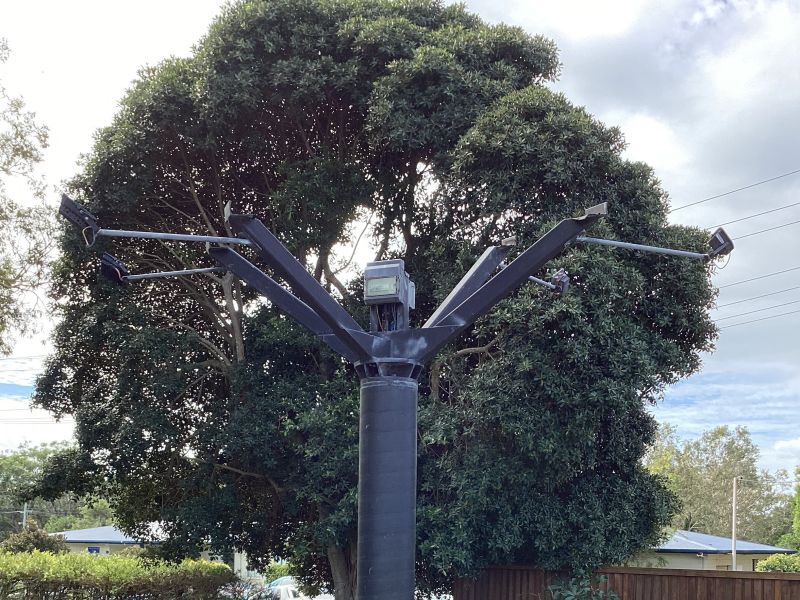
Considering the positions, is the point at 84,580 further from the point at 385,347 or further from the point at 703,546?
the point at 703,546

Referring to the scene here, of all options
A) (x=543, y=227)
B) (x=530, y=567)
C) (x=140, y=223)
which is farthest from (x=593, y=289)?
(x=140, y=223)

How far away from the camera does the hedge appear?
1390cm

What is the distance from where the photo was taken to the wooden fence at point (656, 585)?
958 centimetres

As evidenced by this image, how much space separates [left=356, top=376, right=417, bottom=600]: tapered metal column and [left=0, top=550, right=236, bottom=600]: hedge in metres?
10.6

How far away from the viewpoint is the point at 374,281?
459 cm

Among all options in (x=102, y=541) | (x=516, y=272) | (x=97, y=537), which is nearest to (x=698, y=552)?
(x=516, y=272)

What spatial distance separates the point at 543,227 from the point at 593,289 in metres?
1.04

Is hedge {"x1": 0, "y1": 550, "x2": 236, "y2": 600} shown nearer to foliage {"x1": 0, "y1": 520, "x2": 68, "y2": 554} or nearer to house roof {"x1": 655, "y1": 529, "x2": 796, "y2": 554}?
foliage {"x1": 0, "y1": 520, "x2": 68, "y2": 554}

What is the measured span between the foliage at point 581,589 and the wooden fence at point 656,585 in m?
0.11

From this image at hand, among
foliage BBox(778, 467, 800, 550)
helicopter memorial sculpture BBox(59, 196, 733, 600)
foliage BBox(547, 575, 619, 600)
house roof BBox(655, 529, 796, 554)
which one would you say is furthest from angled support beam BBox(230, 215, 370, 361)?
foliage BBox(778, 467, 800, 550)

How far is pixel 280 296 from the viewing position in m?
4.89

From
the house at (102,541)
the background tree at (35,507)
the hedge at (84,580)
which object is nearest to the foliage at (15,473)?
the background tree at (35,507)

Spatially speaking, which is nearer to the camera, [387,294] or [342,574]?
[387,294]

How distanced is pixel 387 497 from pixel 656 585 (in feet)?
24.7
